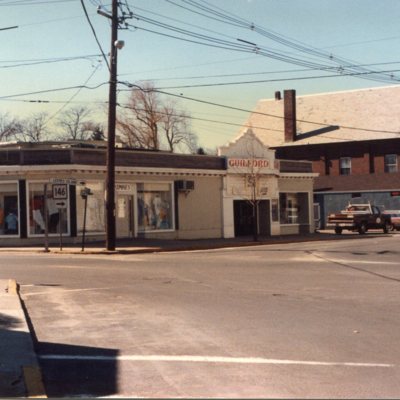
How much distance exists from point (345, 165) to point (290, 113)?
6.61 meters

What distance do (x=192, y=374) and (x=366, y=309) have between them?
5.26m

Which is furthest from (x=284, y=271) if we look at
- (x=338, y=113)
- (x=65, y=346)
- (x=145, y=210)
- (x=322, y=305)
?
(x=338, y=113)

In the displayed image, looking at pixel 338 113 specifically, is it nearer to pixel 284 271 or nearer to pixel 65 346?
pixel 284 271

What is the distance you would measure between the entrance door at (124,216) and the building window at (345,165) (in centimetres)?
2884

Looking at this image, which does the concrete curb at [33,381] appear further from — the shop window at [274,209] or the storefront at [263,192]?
the shop window at [274,209]

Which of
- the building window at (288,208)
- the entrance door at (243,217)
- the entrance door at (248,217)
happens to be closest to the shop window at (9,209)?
the entrance door at (243,217)

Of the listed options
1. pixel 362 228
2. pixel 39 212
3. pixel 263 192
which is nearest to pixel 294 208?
pixel 263 192

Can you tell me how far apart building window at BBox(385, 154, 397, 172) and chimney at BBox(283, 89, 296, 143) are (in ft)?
27.0

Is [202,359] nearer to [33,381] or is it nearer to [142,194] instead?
[33,381]

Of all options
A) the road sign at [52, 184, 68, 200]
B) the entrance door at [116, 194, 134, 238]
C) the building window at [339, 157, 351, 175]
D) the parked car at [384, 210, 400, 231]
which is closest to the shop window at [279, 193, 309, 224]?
the parked car at [384, 210, 400, 231]

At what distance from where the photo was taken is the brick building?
54719 millimetres

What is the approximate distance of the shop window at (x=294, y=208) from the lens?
41.3 meters

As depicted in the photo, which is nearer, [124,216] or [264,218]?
[124,216]

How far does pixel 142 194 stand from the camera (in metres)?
33.3
